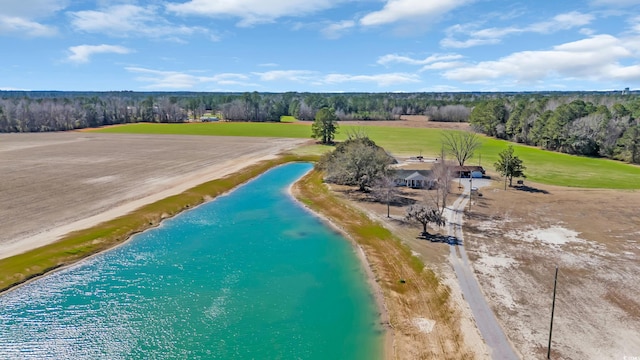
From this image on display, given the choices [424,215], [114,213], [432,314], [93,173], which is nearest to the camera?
[432,314]

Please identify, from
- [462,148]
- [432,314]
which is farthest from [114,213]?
[462,148]

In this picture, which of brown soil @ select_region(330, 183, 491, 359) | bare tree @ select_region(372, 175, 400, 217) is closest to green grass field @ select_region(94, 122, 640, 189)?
bare tree @ select_region(372, 175, 400, 217)

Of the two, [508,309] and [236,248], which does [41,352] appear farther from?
[508,309]

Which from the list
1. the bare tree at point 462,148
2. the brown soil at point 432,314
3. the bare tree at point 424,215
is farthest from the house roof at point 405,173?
the bare tree at point 424,215

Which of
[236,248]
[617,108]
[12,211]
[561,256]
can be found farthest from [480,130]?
[12,211]

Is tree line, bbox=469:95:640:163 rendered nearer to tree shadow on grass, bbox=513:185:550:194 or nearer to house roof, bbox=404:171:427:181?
tree shadow on grass, bbox=513:185:550:194

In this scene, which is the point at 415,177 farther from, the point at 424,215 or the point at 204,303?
the point at 204,303

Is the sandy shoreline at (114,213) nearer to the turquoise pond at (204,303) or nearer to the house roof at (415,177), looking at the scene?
the turquoise pond at (204,303)
